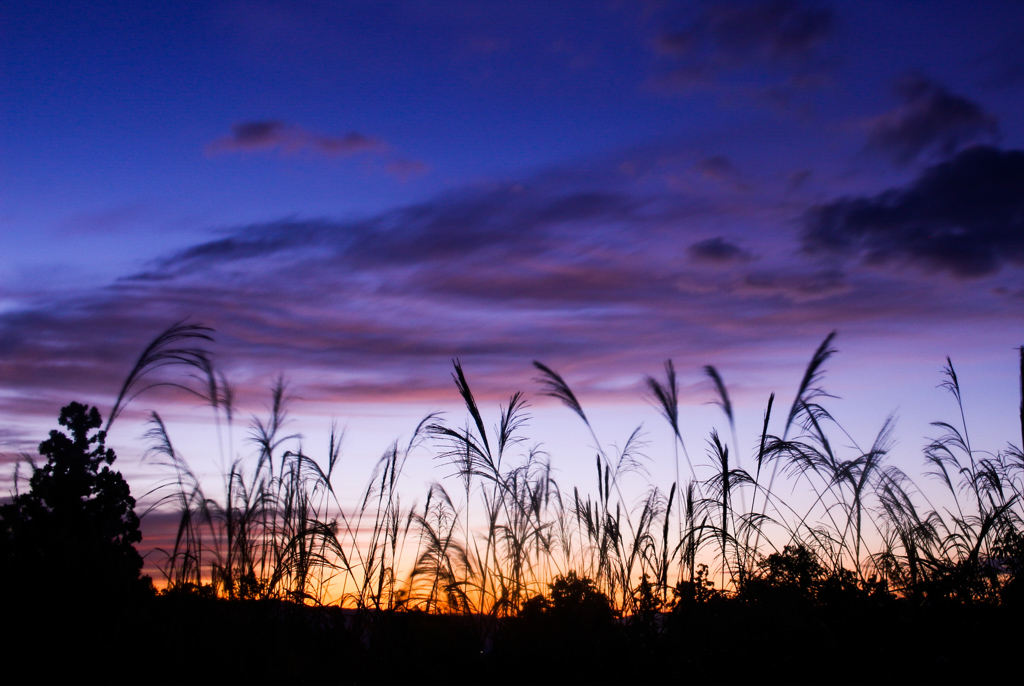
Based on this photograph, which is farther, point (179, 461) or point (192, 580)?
point (179, 461)

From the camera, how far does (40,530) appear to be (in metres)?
7.27

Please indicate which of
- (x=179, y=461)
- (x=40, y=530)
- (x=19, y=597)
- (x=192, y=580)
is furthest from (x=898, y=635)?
(x=40, y=530)

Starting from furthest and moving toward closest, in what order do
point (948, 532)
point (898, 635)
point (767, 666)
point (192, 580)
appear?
1. point (948, 532)
2. point (192, 580)
3. point (898, 635)
4. point (767, 666)

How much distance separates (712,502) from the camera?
6660 millimetres

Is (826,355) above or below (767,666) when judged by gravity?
above

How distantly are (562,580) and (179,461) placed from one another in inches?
148

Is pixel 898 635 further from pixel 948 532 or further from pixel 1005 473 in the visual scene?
pixel 1005 473

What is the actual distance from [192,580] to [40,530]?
2320 mm

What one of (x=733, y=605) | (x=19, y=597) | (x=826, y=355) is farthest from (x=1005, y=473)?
(x=19, y=597)

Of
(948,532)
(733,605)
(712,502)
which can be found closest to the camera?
(733,605)

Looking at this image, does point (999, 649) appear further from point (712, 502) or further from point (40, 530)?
point (40, 530)

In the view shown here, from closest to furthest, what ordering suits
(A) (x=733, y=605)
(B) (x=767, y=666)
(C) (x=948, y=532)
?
(B) (x=767, y=666) → (A) (x=733, y=605) → (C) (x=948, y=532)

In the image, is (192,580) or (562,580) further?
(562,580)

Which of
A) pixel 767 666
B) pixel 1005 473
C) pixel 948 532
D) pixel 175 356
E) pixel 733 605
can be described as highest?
pixel 175 356
